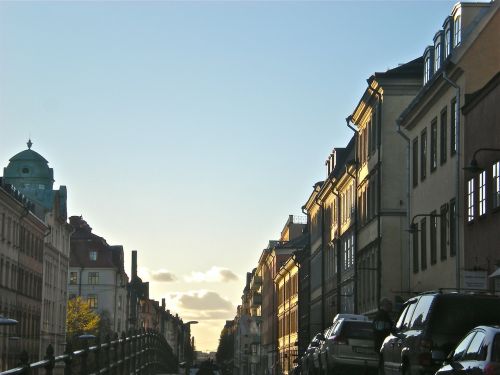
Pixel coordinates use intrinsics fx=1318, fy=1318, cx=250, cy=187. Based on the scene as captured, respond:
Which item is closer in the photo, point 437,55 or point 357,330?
point 357,330

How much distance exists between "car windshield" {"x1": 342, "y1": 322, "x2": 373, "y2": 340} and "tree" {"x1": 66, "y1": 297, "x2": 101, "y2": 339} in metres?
93.3

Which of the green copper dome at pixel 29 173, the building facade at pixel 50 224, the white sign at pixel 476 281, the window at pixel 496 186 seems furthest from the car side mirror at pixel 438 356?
the green copper dome at pixel 29 173

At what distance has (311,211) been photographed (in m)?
94.8

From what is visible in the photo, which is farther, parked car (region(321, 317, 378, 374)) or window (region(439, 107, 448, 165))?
window (region(439, 107, 448, 165))

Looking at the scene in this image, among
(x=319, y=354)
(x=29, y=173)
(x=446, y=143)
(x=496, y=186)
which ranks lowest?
(x=319, y=354)

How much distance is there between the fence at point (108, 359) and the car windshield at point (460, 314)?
5098mm

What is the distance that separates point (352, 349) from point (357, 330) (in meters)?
0.50

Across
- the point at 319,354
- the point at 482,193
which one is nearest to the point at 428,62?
the point at 482,193

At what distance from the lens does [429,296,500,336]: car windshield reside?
19.4 metres

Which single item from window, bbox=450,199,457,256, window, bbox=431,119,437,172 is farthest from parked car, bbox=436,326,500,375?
window, bbox=431,119,437,172

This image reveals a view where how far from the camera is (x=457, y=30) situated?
1642 inches

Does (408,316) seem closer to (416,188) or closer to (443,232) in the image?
(443,232)

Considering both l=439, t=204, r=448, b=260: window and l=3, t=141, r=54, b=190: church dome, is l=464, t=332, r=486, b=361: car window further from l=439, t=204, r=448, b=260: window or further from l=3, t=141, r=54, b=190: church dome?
l=3, t=141, r=54, b=190: church dome

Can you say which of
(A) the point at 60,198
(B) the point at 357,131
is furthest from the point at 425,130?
(A) the point at 60,198
